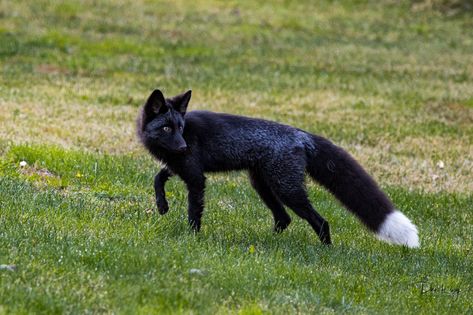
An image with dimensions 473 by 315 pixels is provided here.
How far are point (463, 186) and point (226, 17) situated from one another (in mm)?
22253

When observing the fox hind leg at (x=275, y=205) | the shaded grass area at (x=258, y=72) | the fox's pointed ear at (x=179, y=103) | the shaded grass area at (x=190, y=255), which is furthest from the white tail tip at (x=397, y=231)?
the shaded grass area at (x=258, y=72)

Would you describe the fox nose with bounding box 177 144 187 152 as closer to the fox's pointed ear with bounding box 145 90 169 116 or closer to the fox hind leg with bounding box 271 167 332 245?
the fox's pointed ear with bounding box 145 90 169 116

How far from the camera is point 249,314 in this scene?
6461mm

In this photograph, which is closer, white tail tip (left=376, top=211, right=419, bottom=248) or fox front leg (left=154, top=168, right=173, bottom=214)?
white tail tip (left=376, top=211, right=419, bottom=248)

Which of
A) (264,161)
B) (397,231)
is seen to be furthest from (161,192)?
(397,231)

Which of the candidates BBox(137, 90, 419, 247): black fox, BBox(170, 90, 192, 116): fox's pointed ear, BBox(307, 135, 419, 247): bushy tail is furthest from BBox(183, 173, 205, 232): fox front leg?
BBox(307, 135, 419, 247): bushy tail

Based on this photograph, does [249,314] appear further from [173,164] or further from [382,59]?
[382,59]

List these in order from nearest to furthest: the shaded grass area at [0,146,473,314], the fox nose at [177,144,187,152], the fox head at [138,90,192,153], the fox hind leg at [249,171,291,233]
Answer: the shaded grass area at [0,146,473,314]
the fox nose at [177,144,187,152]
the fox head at [138,90,192,153]
the fox hind leg at [249,171,291,233]

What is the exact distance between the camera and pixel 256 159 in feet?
31.5

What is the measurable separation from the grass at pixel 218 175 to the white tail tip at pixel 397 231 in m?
0.20

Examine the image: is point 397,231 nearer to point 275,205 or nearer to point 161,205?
point 275,205

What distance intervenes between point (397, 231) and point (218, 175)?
4012mm

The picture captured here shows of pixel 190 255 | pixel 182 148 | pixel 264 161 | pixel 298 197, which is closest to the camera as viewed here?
pixel 190 255

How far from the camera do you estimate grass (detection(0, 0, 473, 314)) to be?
7.10 m
